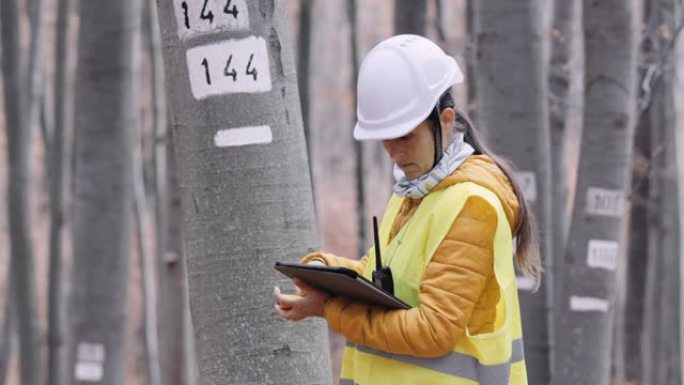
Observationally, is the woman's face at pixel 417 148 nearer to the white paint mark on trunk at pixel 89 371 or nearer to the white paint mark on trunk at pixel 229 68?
the white paint mark on trunk at pixel 229 68

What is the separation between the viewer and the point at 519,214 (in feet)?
12.3

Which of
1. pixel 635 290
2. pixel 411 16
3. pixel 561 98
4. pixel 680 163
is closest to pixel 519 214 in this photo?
pixel 561 98

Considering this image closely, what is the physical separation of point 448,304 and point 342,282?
0.88 ft

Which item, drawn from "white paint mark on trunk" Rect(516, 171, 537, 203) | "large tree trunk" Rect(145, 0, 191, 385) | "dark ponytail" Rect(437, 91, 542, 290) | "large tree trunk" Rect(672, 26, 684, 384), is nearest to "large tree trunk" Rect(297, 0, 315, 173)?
"large tree trunk" Rect(145, 0, 191, 385)

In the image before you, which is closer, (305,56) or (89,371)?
(89,371)

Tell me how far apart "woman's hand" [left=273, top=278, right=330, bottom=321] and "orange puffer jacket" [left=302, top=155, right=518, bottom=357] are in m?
0.05

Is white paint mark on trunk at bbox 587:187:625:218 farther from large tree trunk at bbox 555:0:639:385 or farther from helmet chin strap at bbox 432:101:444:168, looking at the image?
helmet chin strap at bbox 432:101:444:168

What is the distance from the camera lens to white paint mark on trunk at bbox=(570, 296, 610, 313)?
815 cm

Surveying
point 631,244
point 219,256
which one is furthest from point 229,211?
point 631,244

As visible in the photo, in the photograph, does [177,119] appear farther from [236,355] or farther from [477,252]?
[477,252]

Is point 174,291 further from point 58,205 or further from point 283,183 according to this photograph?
point 283,183

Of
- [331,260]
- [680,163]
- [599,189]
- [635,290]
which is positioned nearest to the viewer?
[331,260]

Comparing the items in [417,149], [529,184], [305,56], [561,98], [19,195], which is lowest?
[19,195]

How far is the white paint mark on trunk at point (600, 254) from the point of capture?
815 centimetres
